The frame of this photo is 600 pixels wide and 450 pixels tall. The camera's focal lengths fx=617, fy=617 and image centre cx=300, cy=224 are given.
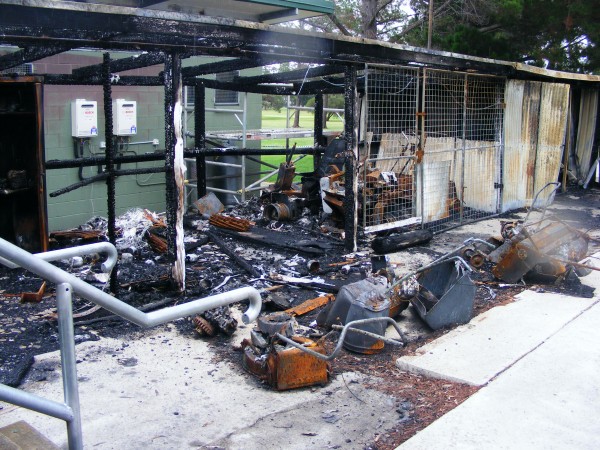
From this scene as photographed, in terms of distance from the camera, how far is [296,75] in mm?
9914

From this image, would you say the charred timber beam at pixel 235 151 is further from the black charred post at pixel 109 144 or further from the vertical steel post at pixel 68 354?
the vertical steel post at pixel 68 354

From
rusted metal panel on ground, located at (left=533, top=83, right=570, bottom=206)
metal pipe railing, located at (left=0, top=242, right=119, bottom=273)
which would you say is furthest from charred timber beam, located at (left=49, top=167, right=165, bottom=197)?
rusted metal panel on ground, located at (left=533, top=83, right=570, bottom=206)

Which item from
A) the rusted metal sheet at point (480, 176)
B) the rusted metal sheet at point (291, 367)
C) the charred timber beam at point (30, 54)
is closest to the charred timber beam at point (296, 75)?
the rusted metal sheet at point (480, 176)

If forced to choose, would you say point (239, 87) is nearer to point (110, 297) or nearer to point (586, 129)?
point (110, 297)

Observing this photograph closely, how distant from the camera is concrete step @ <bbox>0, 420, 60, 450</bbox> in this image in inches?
115

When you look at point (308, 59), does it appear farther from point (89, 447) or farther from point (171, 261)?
point (89, 447)

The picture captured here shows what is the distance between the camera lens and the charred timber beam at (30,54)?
6.32m

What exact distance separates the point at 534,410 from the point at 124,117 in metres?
9.44

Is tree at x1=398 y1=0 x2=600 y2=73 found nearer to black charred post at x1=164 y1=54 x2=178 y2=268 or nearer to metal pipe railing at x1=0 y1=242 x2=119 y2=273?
black charred post at x1=164 y1=54 x2=178 y2=268

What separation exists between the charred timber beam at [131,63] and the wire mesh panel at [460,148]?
15.0 feet

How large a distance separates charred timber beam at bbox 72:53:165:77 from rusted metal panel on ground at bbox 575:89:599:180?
1289 centimetres

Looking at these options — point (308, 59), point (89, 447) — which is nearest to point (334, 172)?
point (308, 59)

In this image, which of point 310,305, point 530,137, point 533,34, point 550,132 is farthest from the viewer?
point 533,34

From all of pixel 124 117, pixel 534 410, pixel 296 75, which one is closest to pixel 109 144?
pixel 296 75
